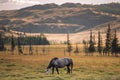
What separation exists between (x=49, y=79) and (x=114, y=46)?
77690 mm

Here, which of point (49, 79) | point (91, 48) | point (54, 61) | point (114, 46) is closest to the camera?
point (49, 79)

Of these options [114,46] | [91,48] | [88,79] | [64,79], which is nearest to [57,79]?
[64,79]

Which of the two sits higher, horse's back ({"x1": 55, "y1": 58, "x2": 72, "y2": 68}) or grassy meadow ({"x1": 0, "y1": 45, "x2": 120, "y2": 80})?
horse's back ({"x1": 55, "y1": 58, "x2": 72, "y2": 68})

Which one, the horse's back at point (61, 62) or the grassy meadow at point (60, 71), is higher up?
the horse's back at point (61, 62)

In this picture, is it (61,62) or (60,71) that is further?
(60,71)

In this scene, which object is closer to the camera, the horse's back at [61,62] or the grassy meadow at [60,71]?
the grassy meadow at [60,71]

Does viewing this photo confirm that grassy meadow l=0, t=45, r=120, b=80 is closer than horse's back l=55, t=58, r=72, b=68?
Yes

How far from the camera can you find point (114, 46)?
336 feet

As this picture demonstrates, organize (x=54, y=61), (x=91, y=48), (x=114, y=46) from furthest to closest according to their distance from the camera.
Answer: (x=91, y=48) < (x=114, y=46) < (x=54, y=61)

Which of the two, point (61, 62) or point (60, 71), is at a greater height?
point (61, 62)

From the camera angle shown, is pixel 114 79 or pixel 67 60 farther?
pixel 67 60

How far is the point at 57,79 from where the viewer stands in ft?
94.2

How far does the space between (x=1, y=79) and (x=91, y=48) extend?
284 ft

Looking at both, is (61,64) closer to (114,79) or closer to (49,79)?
(49,79)
